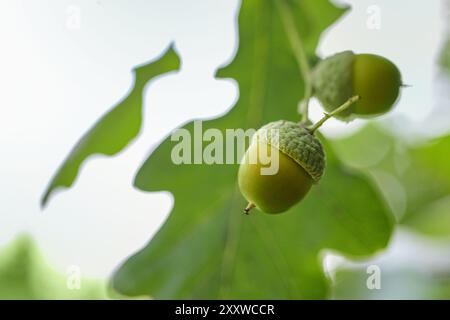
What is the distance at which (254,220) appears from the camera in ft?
5.01

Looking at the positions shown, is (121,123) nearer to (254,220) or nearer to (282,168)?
(254,220)

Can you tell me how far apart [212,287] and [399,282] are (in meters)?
0.88

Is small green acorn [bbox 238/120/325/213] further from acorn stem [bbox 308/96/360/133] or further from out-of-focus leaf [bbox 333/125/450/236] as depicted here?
out-of-focus leaf [bbox 333/125/450/236]

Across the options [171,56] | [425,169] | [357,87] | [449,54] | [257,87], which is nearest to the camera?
[357,87]

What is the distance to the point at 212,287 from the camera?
1483 millimetres

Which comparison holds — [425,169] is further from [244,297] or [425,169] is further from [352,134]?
[244,297]

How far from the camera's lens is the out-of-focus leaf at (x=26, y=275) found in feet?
9.20

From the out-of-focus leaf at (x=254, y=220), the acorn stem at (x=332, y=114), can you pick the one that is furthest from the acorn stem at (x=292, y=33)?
the acorn stem at (x=332, y=114)

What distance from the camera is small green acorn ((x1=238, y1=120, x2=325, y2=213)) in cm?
101

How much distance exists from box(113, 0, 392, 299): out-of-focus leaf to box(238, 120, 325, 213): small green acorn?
0.45m

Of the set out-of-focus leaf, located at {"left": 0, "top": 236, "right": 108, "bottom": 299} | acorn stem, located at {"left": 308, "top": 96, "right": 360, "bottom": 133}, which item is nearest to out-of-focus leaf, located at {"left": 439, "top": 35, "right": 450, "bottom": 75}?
acorn stem, located at {"left": 308, "top": 96, "right": 360, "bottom": 133}

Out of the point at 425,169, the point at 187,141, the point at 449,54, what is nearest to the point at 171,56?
the point at 187,141

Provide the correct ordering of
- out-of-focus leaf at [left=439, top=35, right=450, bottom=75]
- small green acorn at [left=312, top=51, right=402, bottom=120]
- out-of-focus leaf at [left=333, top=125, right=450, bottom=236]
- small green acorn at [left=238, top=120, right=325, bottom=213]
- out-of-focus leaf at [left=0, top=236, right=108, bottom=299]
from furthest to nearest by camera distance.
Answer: out-of-focus leaf at [left=0, top=236, right=108, bottom=299], out-of-focus leaf at [left=439, top=35, right=450, bottom=75], out-of-focus leaf at [left=333, top=125, right=450, bottom=236], small green acorn at [left=312, top=51, right=402, bottom=120], small green acorn at [left=238, top=120, right=325, bottom=213]
